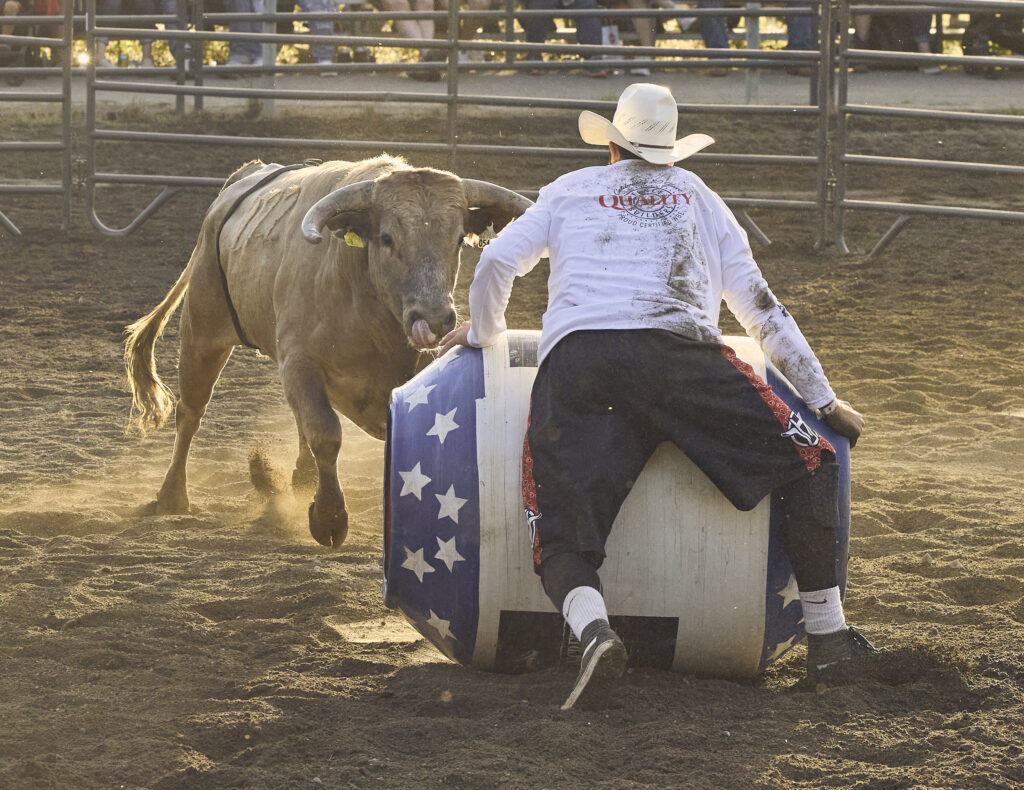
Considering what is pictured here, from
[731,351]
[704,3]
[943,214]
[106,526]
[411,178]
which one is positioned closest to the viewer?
[731,351]

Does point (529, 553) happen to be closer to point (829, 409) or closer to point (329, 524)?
point (829, 409)

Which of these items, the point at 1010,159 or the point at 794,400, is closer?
the point at 794,400

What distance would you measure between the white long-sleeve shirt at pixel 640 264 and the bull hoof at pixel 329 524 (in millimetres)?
1425

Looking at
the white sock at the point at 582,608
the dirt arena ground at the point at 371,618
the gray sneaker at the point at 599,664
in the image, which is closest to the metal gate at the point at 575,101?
the dirt arena ground at the point at 371,618

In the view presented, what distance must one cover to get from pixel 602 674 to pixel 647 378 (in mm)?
737

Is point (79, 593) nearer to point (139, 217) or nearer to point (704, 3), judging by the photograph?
point (139, 217)

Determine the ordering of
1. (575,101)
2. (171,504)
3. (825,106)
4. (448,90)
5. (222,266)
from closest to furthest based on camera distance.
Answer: (171,504), (222,266), (575,101), (825,106), (448,90)

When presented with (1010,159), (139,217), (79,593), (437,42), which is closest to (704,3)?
(1010,159)

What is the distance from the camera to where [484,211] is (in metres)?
5.28

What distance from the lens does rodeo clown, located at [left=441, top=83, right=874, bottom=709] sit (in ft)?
11.5

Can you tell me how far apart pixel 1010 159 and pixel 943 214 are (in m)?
3.04

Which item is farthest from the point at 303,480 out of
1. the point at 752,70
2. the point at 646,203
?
the point at 752,70

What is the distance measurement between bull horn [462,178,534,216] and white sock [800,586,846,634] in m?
2.06

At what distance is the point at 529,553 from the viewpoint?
11.9 ft
